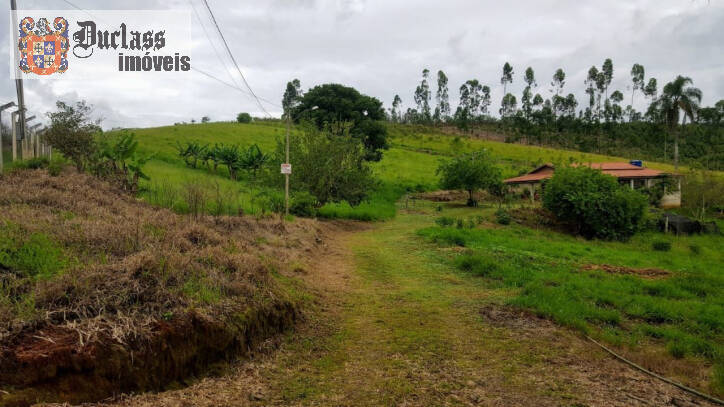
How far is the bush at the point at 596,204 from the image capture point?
23328mm

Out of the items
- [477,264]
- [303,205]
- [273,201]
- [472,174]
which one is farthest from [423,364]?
[472,174]

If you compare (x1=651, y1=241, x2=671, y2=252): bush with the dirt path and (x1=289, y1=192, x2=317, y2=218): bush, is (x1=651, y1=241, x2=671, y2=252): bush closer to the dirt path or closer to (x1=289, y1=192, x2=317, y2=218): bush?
the dirt path

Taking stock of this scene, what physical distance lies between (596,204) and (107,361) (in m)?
25.2

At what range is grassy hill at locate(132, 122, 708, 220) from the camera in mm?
24609

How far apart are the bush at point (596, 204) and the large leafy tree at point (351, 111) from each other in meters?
19.3

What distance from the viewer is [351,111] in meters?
40.9

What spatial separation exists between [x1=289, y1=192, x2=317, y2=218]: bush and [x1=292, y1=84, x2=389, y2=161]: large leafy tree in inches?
698

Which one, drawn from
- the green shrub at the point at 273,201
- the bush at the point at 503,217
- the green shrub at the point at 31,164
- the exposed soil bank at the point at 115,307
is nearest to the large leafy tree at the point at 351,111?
the bush at the point at 503,217

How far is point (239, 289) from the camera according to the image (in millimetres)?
5875

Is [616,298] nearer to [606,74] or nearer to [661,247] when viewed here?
[661,247]

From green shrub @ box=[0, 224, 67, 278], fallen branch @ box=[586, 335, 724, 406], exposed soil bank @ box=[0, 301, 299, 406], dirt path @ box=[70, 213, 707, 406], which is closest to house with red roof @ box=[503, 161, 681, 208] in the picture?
dirt path @ box=[70, 213, 707, 406]

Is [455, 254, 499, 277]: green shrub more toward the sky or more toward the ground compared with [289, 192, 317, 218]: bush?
more toward the ground

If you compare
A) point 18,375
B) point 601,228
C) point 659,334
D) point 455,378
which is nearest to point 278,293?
point 455,378

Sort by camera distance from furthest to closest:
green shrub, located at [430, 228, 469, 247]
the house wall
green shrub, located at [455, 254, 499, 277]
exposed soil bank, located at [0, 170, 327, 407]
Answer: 1. the house wall
2. green shrub, located at [430, 228, 469, 247]
3. green shrub, located at [455, 254, 499, 277]
4. exposed soil bank, located at [0, 170, 327, 407]
